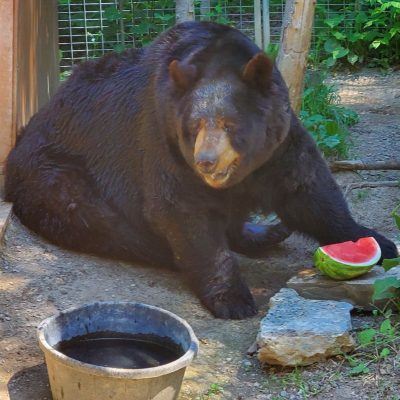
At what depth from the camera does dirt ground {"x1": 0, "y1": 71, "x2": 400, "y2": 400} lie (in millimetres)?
4504

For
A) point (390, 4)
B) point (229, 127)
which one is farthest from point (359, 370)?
point (390, 4)

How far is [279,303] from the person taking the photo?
16.5ft

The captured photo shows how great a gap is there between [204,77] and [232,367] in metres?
1.75

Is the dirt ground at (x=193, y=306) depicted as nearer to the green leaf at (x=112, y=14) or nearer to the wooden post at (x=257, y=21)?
the wooden post at (x=257, y=21)

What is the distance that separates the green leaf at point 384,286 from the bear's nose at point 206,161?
3.70 feet

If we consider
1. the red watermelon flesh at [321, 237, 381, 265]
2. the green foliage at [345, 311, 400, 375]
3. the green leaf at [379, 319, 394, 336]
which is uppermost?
the red watermelon flesh at [321, 237, 381, 265]

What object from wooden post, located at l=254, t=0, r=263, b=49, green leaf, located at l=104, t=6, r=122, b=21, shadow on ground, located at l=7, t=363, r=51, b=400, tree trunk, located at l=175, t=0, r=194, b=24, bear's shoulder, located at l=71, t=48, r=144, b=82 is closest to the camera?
shadow on ground, located at l=7, t=363, r=51, b=400

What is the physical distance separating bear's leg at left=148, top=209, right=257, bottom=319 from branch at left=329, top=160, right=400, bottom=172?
234cm

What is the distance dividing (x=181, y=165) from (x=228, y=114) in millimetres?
560

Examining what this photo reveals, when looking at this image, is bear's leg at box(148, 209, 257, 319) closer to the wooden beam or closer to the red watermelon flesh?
the red watermelon flesh

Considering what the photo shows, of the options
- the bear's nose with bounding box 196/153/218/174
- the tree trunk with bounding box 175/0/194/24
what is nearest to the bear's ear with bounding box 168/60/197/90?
the bear's nose with bounding box 196/153/218/174

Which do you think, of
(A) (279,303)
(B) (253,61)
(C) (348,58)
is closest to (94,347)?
(A) (279,303)

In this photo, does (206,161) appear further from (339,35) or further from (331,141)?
(339,35)

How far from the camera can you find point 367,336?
4.65 m
